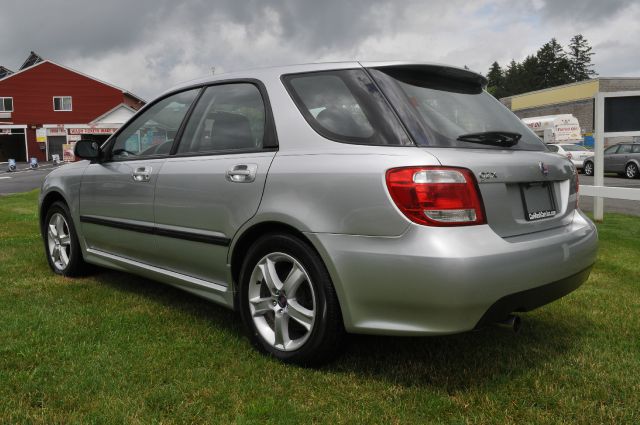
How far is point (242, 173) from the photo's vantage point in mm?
A: 3154

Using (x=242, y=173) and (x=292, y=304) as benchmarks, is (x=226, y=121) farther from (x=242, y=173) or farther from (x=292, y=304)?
(x=292, y=304)

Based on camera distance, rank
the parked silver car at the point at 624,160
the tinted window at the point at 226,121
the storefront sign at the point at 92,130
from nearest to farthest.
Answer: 1. the tinted window at the point at 226,121
2. the parked silver car at the point at 624,160
3. the storefront sign at the point at 92,130

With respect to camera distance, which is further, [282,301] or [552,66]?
[552,66]

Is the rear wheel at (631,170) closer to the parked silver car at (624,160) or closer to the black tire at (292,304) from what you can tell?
the parked silver car at (624,160)

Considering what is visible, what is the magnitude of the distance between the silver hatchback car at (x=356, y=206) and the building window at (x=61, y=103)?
5096 centimetres

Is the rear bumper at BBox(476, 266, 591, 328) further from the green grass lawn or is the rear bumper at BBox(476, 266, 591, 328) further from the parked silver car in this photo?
the parked silver car

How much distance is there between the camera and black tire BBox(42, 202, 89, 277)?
4.90 m

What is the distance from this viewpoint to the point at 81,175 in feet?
15.3

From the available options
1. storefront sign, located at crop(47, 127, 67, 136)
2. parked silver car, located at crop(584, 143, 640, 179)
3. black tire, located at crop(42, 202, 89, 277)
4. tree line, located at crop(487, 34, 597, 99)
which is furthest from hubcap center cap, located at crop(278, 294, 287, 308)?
tree line, located at crop(487, 34, 597, 99)

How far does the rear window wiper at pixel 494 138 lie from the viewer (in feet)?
9.23

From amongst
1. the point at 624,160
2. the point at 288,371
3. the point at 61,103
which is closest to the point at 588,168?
the point at 624,160

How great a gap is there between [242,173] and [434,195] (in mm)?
1133

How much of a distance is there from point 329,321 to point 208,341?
957 mm

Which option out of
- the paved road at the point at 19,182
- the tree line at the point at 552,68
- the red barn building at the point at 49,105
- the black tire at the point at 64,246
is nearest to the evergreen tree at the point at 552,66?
the tree line at the point at 552,68
